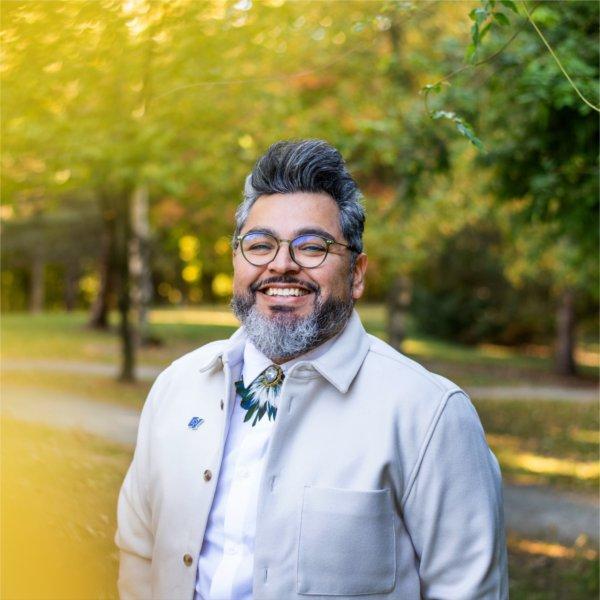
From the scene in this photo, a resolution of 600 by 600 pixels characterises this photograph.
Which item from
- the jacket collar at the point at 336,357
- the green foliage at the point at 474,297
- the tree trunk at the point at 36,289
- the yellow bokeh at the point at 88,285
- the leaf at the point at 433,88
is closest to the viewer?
the jacket collar at the point at 336,357

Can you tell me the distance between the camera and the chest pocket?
2082 millimetres

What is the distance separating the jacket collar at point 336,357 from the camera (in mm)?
2186

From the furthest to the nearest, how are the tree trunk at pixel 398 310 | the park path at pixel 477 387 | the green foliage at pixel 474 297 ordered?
the green foliage at pixel 474 297 < the tree trunk at pixel 398 310 < the park path at pixel 477 387

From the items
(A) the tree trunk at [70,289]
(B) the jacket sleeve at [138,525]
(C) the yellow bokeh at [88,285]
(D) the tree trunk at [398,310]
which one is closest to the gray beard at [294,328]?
(B) the jacket sleeve at [138,525]

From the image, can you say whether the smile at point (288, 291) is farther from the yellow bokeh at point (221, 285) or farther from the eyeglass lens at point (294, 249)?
the yellow bokeh at point (221, 285)

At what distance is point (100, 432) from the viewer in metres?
8.19

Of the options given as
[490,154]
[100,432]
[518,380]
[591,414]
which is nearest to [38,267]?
[518,380]

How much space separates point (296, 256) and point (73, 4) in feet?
5.79

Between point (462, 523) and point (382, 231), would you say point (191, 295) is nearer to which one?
point (382, 231)

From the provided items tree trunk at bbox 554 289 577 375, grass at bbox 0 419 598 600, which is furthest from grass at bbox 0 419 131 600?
tree trunk at bbox 554 289 577 375

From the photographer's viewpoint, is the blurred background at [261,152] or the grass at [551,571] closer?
the blurred background at [261,152]

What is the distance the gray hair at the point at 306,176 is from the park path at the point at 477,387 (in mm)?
12973

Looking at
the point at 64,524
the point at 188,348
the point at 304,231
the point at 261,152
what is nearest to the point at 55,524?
the point at 64,524

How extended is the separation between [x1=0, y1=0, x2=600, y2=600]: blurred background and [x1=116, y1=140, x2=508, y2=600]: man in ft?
1.41
